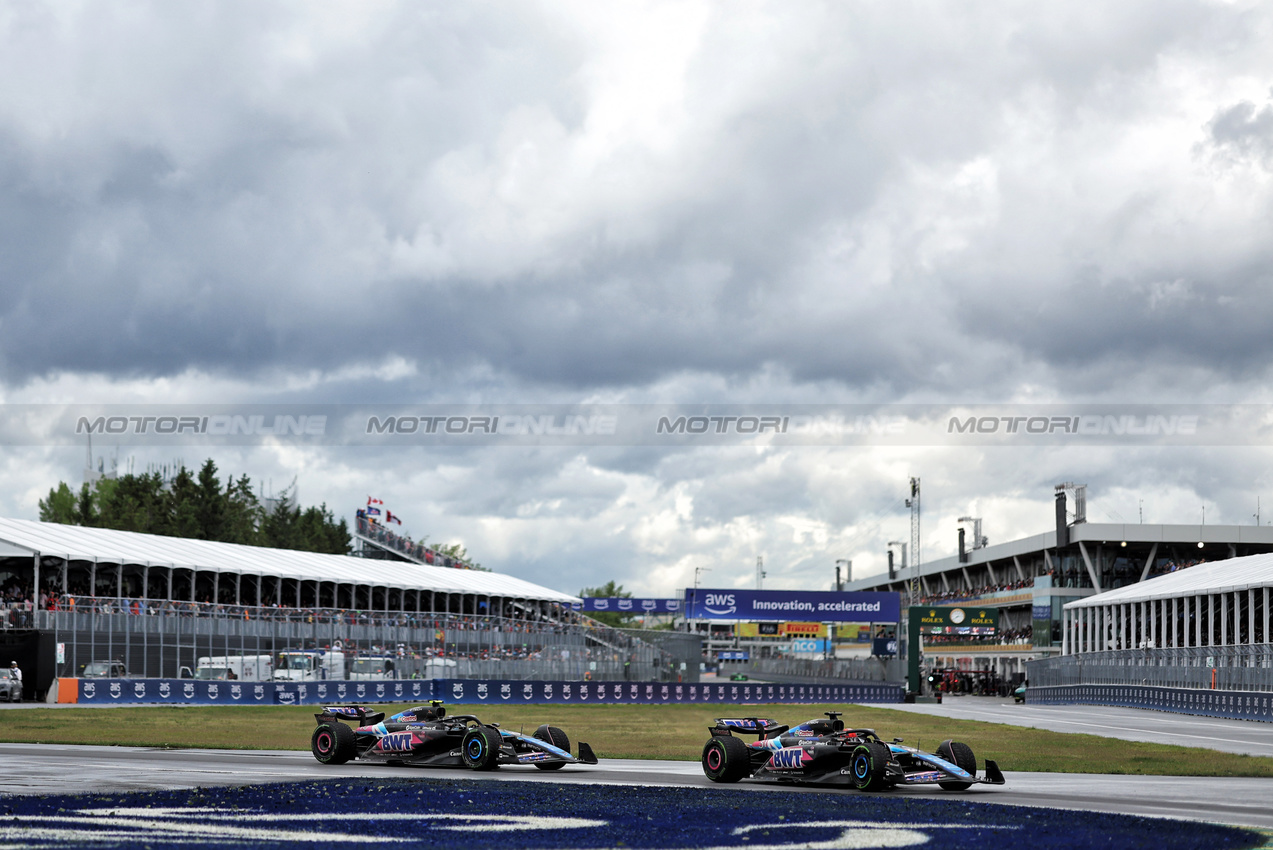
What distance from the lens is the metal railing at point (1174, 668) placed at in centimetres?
4528

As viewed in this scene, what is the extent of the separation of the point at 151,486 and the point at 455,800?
10985cm

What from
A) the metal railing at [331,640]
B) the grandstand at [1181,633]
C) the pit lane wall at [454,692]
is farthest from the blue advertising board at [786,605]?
the grandstand at [1181,633]

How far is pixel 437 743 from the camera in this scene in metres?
21.1

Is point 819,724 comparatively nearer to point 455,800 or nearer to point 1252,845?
point 455,800

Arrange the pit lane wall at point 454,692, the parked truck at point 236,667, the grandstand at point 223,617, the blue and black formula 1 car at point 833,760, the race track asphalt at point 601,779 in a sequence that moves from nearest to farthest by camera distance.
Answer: the race track asphalt at point 601,779
the blue and black formula 1 car at point 833,760
the pit lane wall at point 454,692
the grandstand at point 223,617
the parked truck at point 236,667

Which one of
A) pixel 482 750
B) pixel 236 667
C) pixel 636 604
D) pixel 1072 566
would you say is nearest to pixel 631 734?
pixel 482 750

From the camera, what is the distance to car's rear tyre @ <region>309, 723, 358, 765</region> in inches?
845

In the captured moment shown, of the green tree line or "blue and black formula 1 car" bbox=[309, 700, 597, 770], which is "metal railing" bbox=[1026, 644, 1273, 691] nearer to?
"blue and black formula 1 car" bbox=[309, 700, 597, 770]

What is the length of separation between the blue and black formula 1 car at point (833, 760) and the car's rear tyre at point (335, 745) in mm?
5826

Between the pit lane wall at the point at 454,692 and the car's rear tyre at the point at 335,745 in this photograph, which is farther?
the pit lane wall at the point at 454,692

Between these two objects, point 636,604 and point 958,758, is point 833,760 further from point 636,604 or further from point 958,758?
point 636,604

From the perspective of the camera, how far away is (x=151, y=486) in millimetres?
118125

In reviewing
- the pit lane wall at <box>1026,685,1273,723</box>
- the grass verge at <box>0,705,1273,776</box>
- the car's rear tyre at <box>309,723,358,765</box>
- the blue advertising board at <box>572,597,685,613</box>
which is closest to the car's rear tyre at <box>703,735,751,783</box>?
the car's rear tyre at <box>309,723,358,765</box>

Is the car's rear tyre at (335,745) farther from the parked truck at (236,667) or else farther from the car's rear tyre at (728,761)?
the parked truck at (236,667)
